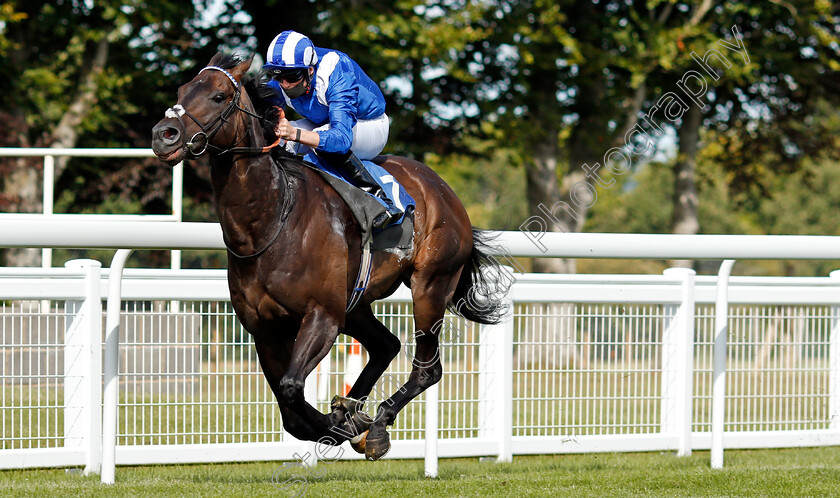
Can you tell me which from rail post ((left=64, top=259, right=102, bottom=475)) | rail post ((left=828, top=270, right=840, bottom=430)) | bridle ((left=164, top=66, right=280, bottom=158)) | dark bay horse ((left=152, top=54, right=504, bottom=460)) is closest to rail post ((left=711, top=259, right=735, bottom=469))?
rail post ((left=828, top=270, right=840, bottom=430))

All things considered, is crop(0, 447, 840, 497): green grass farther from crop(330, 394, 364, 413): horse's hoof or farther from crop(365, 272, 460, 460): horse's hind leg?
crop(330, 394, 364, 413): horse's hoof

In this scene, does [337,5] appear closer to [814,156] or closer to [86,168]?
[86,168]

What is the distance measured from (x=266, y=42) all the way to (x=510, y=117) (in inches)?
146

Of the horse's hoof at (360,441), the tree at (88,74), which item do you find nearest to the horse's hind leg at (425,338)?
the horse's hoof at (360,441)

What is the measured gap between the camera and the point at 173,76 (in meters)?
15.0

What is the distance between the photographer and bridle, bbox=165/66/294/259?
3672mm

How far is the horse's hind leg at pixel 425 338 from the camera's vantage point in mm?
4605

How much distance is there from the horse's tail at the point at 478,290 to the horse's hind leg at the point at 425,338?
22 cm

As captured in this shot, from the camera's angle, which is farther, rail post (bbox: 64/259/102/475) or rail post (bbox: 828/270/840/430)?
rail post (bbox: 828/270/840/430)

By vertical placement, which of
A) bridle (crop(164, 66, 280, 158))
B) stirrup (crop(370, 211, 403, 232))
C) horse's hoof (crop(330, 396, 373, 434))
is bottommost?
horse's hoof (crop(330, 396, 373, 434))

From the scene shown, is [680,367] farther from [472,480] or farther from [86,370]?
[86,370]

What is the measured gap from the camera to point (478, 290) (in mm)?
5098

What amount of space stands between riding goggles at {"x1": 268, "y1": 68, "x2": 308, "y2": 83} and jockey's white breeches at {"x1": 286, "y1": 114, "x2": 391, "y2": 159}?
0.66 ft

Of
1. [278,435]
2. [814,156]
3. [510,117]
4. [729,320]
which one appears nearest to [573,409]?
[729,320]
